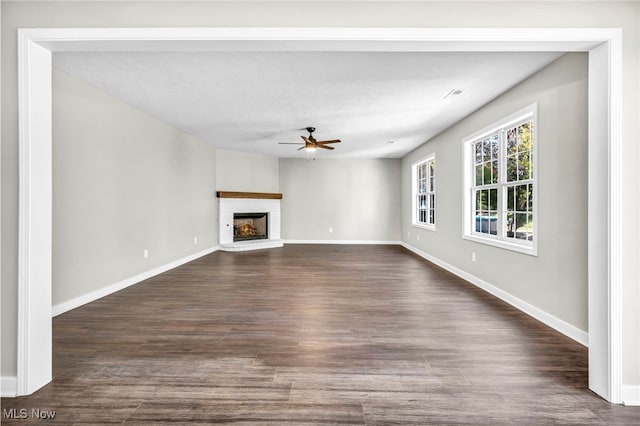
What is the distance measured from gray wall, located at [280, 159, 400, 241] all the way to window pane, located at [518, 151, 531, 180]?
5.58m

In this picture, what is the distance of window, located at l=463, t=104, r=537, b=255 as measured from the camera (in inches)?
138

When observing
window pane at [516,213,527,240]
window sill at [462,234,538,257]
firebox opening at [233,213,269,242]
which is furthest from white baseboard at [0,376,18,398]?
firebox opening at [233,213,269,242]

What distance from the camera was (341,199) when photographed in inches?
366

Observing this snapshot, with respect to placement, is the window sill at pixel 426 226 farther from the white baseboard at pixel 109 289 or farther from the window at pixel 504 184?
the white baseboard at pixel 109 289

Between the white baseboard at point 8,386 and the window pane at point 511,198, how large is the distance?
186 inches

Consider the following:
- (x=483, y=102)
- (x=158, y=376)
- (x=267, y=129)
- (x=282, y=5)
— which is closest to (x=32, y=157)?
(x=158, y=376)

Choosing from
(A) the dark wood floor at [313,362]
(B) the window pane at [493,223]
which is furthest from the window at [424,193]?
(A) the dark wood floor at [313,362]

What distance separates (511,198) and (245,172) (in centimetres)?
629

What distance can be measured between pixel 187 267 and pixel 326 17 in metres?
5.00

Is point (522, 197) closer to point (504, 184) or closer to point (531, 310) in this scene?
point (504, 184)

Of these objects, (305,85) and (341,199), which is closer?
(305,85)

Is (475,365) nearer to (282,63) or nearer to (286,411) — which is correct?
(286,411)

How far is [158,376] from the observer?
82.4 inches

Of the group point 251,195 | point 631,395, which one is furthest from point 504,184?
point 251,195
